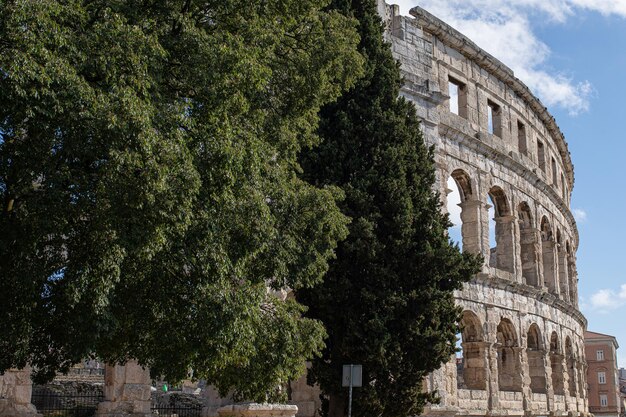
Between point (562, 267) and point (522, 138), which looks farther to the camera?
point (562, 267)

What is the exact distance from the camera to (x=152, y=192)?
8234mm

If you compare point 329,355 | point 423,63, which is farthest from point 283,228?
point 423,63

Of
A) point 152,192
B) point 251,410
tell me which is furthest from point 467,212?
point 152,192

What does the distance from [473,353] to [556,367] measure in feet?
21.1

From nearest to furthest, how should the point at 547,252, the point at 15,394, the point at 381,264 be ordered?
the point at 15,394 < the point at 381,264 < the point at 547,252

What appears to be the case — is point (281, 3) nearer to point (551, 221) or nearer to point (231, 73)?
point (231, 73)

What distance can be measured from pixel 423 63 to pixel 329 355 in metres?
9.75

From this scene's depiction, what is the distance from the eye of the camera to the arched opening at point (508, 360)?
76.4 ft

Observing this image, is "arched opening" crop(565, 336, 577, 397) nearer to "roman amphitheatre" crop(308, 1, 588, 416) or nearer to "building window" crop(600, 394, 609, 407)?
"roman amphitheatre" crop(308, 1, 588, 416)

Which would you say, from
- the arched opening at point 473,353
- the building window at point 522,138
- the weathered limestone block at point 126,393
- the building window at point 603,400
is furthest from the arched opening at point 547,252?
the building window at point 603,400

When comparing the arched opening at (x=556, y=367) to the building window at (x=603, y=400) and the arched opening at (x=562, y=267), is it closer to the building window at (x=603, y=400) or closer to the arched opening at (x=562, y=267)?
the arched opening at (x=562, y=267)

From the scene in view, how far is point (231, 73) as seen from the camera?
371 inches

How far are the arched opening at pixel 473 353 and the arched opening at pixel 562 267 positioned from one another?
347 inches

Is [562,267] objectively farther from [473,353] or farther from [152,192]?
[152,192]
